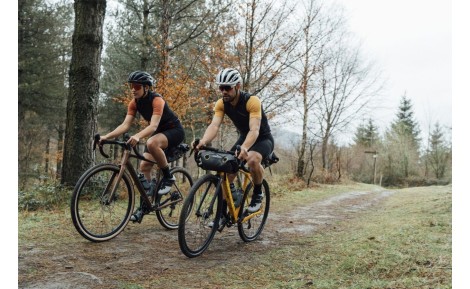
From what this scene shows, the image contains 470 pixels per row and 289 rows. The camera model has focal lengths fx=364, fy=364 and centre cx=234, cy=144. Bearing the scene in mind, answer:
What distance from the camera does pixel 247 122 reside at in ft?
16.0

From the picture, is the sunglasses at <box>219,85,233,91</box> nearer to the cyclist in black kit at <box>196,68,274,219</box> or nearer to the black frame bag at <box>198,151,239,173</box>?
the cyclist in black kit at <box>196,68,274,219</box>

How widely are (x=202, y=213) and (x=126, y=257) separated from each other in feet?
3.14

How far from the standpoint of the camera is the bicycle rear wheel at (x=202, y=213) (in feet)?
13.4

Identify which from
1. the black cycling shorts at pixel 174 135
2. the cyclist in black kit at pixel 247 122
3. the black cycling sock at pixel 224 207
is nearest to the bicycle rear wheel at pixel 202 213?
the black cycling sock at pixel 224 207

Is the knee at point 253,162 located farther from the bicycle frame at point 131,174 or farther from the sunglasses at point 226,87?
the bicycle frame at point 131,174

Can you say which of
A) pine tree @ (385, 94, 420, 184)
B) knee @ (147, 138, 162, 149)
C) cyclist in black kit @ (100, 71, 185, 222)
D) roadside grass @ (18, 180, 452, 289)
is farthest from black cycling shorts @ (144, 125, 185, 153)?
pine tree @ (385, 94, 420, 184)

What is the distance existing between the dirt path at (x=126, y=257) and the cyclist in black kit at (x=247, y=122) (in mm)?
605

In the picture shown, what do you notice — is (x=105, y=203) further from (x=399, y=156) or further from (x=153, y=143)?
(x=399, y=156)

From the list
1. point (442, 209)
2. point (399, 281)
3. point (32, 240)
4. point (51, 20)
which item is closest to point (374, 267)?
point (399, 281)

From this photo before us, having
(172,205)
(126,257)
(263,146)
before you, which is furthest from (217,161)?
(172,205)

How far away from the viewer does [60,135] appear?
22766 mm

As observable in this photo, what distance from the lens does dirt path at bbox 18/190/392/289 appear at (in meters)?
3.22

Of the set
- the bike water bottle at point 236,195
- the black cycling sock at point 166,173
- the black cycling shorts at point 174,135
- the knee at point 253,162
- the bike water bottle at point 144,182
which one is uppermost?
the black cycling shorts at point 174,135

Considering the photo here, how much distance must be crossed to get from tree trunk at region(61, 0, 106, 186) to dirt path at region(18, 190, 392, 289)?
8.04ft
